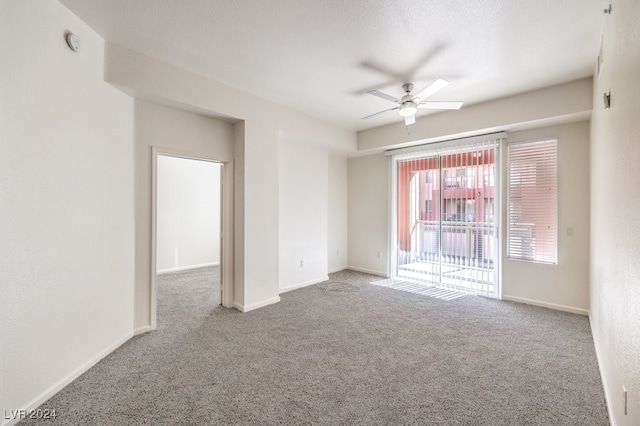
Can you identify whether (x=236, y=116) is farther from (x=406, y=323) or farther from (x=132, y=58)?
(x=406, y=323)

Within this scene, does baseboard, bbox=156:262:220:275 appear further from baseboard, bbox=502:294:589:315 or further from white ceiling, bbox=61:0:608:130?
baseboard, bbox=502:294:589:315

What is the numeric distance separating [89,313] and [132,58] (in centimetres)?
241

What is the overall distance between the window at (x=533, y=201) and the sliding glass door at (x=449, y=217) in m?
0.24

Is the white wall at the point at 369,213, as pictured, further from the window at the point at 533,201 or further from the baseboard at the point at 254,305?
the baseboard at the point at 254,305

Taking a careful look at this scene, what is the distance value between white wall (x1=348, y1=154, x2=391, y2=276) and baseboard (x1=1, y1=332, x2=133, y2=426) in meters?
4.44

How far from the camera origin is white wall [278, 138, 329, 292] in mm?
4816

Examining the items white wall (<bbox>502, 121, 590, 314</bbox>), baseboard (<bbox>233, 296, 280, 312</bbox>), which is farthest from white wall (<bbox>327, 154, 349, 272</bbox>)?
white wall (<bbox>502, 121, 590, 314</bbox>)

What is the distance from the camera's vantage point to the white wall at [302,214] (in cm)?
482

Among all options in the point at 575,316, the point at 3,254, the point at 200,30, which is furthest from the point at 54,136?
the point at 575,316

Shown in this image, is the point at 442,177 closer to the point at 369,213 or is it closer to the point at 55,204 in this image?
the point at 369,213

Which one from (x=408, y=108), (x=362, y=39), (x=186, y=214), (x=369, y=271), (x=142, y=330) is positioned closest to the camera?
(x=362, y=39)

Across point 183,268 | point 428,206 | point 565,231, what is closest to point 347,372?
point 565,231

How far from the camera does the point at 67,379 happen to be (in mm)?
2164

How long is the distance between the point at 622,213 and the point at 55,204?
3.73 metres
